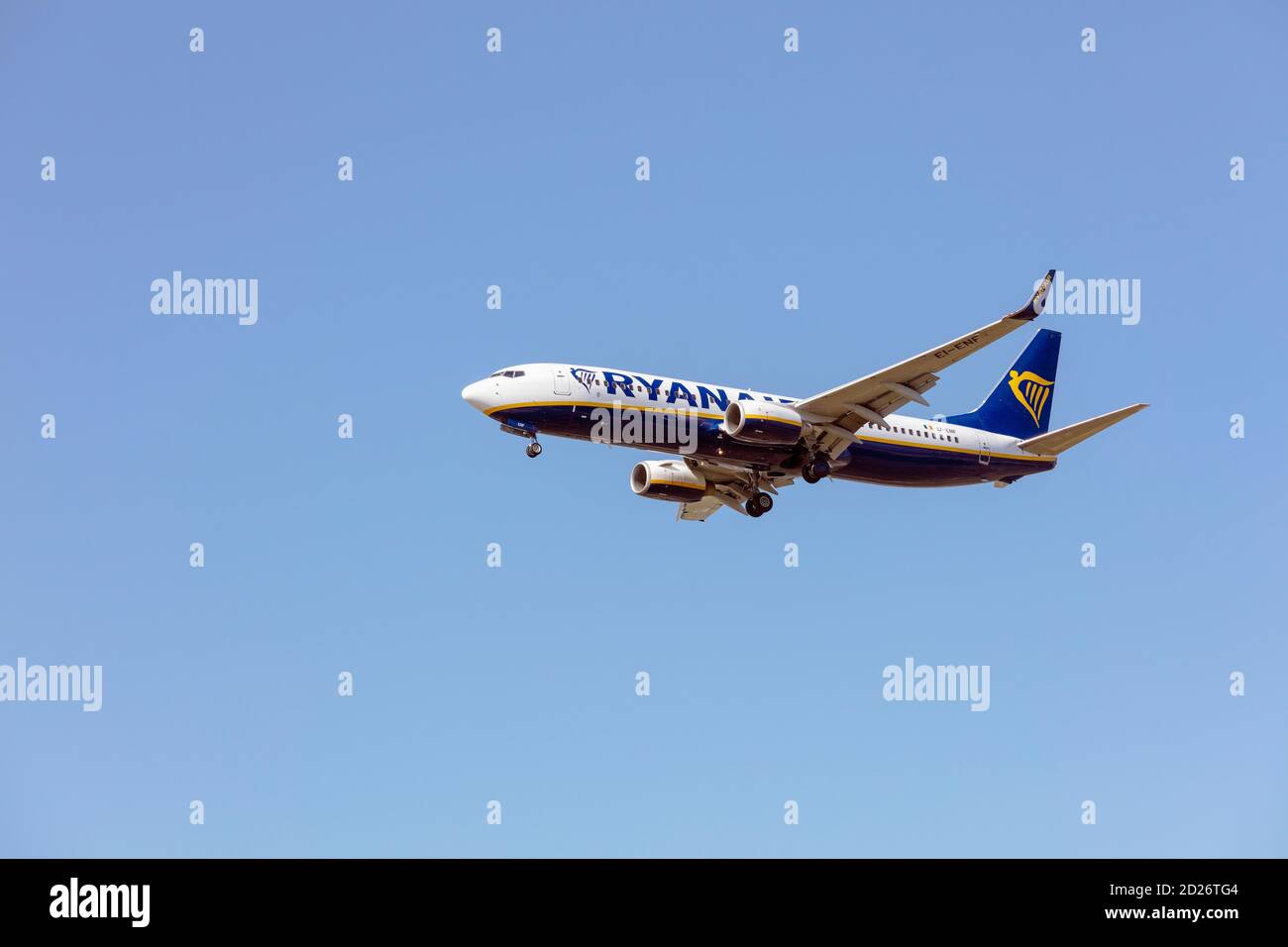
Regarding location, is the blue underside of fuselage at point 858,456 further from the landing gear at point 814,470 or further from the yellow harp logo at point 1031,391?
the yellow harp logo at point 1031,391

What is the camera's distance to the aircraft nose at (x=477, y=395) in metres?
46.8

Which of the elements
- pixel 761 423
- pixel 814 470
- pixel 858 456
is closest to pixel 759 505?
pixel 814 470

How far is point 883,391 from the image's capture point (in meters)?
48.9

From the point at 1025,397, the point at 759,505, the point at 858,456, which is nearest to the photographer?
the point at 858,456

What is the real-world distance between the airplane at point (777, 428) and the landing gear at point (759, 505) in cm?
4

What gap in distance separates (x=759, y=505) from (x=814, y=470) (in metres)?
3.36

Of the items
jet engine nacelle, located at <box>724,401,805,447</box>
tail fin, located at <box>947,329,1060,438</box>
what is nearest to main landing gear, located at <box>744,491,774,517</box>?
jet engine nacelle, located at <box>724,401,805,447</box>

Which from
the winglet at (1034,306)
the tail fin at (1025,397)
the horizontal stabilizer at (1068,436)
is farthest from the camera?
the tail fin at (1025,397)

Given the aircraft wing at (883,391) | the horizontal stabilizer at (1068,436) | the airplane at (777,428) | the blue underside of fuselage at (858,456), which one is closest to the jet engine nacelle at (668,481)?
the airplane at (777,428)

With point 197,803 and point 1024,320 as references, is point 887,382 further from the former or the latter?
point 197,803

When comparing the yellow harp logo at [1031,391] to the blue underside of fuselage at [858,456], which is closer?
the blue underside of fuselage at [858,456]

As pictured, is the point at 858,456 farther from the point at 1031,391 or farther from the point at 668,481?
the point at 1031,391
